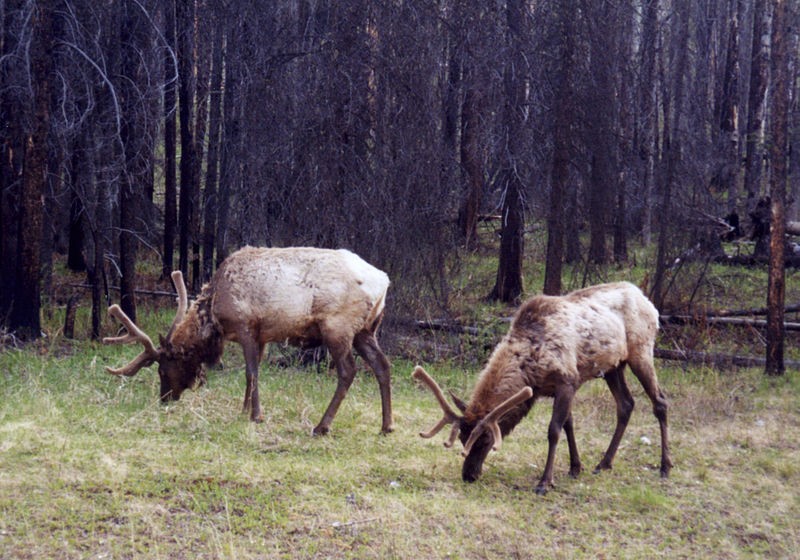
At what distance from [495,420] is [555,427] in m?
0.61

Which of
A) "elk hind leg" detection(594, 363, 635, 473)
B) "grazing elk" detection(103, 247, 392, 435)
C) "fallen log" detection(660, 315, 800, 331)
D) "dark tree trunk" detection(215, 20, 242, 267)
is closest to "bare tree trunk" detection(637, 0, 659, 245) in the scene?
"fallen log" detection(660, 315, 800, 331)

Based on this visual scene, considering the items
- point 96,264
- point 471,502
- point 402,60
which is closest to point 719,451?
point 471,502

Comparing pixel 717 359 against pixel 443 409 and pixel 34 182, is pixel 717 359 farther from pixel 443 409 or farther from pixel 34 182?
pixel 34 182

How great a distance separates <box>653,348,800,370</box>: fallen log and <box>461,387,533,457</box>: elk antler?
18.9 feet

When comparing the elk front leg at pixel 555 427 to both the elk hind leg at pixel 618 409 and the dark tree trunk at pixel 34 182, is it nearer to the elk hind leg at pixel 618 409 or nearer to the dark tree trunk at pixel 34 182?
the elk hind leg at pixel 618 409

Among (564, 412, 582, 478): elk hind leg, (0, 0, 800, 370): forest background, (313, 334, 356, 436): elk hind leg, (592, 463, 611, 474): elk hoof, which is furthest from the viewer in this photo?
(0, 0, 800, 370): forest background

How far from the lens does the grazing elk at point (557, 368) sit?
7203 millimetres

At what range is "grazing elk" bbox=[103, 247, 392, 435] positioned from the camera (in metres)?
8.54

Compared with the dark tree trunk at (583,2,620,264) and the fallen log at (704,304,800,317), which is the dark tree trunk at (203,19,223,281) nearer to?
the dark tree trunk at (583,2,620,264)

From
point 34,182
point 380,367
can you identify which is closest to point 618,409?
point 380,367

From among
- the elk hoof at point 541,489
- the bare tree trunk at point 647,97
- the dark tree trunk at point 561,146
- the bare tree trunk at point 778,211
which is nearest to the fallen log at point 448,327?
the dark tree trunk at point 561,146

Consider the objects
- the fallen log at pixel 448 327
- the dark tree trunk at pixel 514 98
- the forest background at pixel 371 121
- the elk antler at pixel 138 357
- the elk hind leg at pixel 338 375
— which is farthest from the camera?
the fallen log at pixel 448 327

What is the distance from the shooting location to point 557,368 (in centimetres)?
736

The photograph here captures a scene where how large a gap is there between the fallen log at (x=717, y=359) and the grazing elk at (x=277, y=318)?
517cm
